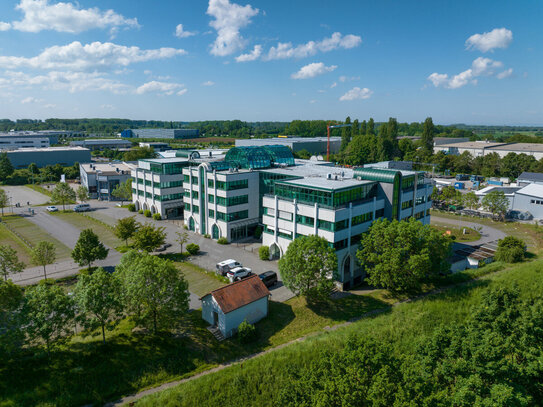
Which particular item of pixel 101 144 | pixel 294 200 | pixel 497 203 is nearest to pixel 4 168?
pixel 101 144

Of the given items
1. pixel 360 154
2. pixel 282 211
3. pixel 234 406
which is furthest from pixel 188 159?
pixel 360 154

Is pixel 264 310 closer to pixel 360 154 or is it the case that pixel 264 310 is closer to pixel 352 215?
pixel 352 215

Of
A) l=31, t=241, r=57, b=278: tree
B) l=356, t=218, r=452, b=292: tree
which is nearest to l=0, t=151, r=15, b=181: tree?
l=31, t=241, r=57, b=278: tree

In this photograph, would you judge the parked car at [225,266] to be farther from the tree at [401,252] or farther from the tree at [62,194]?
the tree at [62,194]

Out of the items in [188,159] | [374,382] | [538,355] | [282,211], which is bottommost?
[538,355]

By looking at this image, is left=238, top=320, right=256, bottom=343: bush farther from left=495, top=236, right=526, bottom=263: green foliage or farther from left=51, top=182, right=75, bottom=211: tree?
left=51, top=182, right=75, bottom=211: tree

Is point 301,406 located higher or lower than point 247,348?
higher
